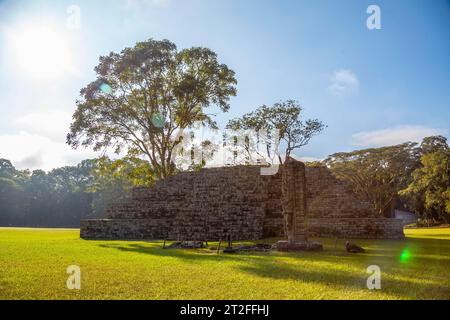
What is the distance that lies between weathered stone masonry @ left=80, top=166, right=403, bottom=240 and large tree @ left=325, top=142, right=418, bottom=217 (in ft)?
65.7

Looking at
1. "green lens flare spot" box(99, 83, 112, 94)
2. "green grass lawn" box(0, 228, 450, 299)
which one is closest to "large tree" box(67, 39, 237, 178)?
"green lens flare spot" box(99, 83, 112, 94)

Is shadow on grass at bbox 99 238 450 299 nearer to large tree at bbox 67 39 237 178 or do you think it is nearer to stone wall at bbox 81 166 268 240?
stone wall at bbox 81 166 268 240

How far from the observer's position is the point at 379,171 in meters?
38.6

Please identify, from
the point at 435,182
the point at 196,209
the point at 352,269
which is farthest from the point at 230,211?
the point at 435,182

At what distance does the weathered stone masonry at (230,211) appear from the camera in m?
17.1

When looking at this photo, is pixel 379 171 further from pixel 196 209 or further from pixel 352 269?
pixel 352 269

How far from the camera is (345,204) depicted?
19203 mm

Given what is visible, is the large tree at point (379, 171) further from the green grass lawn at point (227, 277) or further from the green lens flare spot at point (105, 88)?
the green grass lawn at point (227, 277)

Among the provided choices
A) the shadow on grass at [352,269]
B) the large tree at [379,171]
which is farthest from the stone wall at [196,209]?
the large tree at [379,171]

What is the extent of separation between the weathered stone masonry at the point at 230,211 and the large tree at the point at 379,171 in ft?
65.7

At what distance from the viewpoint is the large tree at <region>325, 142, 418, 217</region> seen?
38625mm
